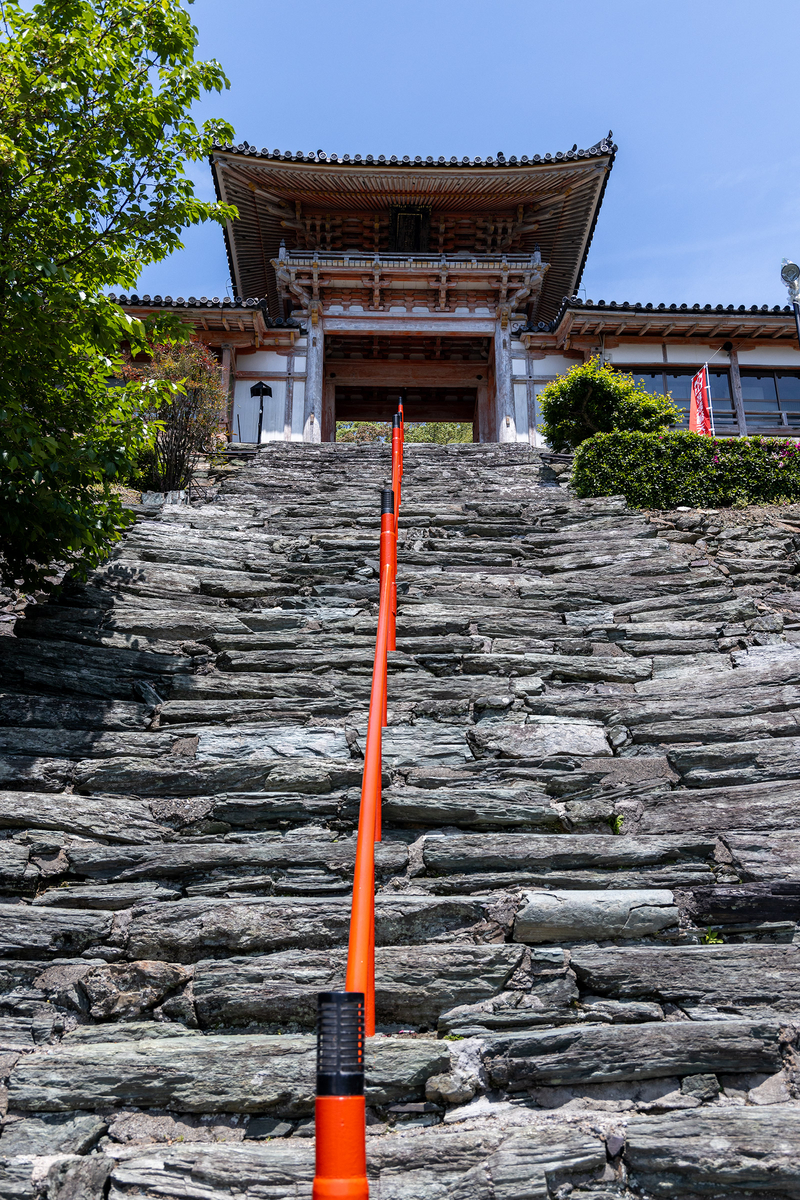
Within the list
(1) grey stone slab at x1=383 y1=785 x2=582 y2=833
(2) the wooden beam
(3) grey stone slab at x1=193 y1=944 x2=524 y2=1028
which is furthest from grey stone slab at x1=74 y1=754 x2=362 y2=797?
(2) the wooden beam

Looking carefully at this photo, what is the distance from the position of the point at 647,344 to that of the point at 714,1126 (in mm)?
18194

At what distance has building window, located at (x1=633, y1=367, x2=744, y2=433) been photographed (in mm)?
18312

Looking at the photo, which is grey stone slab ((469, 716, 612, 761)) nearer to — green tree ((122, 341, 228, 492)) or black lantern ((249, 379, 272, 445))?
green tree ((122, 341, 228, 492))

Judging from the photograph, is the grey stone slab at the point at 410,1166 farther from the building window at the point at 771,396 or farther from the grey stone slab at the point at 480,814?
the building window at the point at 771,396

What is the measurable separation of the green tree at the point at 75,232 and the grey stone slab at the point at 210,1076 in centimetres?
330

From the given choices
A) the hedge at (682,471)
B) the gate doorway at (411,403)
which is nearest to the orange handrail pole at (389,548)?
the hedge at (682,471)

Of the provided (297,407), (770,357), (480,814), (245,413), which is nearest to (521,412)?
(297,407)

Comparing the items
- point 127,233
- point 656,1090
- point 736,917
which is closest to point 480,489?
point 127,233

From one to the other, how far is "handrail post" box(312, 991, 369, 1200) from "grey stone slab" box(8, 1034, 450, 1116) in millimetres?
1323

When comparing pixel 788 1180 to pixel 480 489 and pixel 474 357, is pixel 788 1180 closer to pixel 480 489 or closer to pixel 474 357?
pixel 480 489

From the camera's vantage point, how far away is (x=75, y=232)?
5.41 meters

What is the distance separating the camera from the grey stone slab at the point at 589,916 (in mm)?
3604

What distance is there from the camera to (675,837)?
4.11 metres

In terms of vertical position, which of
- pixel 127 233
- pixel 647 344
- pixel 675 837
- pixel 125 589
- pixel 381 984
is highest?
pixel 647 344
